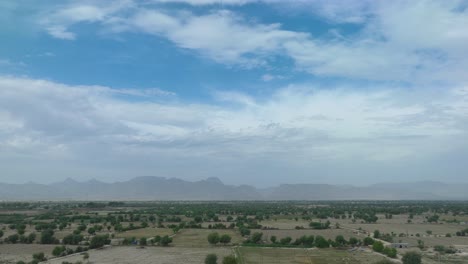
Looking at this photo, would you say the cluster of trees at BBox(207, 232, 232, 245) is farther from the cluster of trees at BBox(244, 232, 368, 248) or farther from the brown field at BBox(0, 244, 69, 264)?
the brown field at BBox(0, 244, 69, 264)

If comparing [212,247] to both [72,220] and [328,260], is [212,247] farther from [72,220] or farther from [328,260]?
[72,220]

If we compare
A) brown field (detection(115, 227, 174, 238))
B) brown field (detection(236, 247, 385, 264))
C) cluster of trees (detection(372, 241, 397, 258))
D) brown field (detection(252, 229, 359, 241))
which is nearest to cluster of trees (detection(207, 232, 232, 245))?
brown field (detection(236, 247, 385, 264))

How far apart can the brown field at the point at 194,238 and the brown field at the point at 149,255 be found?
186 inches

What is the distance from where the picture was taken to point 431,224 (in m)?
101

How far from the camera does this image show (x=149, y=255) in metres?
55.5

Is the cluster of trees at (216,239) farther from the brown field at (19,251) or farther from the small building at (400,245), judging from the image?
the small building at (400,245)

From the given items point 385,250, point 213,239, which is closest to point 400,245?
point 385,250


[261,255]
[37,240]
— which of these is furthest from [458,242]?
[37,240]

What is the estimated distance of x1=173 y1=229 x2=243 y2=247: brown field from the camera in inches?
2603

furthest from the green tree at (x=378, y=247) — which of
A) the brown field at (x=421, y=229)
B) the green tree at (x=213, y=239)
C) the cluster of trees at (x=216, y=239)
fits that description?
the brown field at (x=421, y=229)

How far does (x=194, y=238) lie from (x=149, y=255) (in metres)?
18.4

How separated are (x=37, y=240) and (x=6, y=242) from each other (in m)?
4.37

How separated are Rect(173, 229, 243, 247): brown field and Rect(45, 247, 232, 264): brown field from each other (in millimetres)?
4734

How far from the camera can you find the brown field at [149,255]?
167ft
